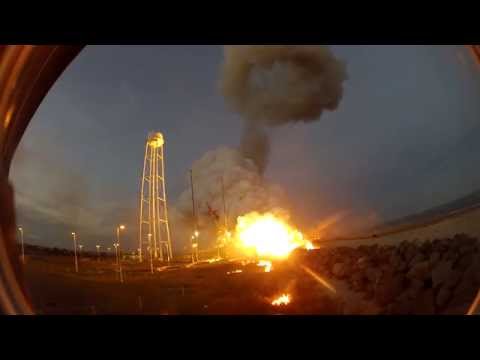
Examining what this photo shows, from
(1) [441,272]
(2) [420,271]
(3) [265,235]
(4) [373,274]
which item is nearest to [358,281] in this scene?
(4) [373,274]

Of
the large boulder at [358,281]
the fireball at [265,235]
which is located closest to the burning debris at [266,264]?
the fireball at [265,235]

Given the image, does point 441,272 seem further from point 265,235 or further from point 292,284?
point 265,235

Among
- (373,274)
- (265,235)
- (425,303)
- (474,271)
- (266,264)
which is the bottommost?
(425,303)

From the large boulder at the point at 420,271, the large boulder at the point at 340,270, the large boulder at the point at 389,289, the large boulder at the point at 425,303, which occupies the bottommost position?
the large boulder at the point at 425,303

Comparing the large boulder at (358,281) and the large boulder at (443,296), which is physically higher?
the large boulder at (358,281)

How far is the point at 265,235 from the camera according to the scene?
6133 millimetres

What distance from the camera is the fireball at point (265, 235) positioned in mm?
5900

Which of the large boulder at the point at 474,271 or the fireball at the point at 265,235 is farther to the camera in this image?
the fireball at the point at 265,235

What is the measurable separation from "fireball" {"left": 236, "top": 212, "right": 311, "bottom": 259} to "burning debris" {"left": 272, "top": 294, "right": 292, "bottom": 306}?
0.91m

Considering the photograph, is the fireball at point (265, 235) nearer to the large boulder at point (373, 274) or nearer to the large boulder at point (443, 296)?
the large boulder at point (373, 274)

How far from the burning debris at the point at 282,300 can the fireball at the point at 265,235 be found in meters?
0.91

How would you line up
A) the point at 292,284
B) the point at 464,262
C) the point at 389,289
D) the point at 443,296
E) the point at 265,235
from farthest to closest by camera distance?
1. the point at 265,235
2. the point at 292,284
3. the point at 389,289
4. the point at 464,262
5. the point at 443,296

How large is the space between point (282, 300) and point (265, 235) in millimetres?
1427

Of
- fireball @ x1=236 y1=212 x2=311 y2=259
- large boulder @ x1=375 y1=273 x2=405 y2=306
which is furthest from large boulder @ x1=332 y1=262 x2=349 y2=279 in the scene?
fireball @ x1=236 y1=212 x2=311 y2=259
